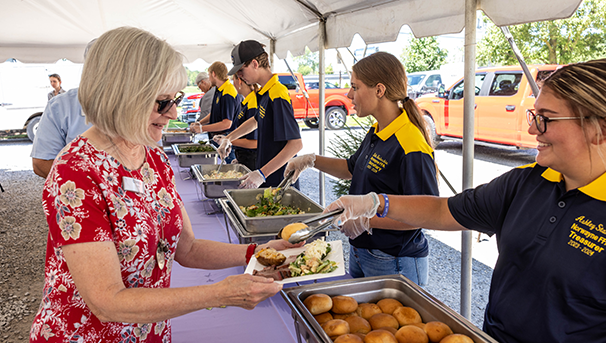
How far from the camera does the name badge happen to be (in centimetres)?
108

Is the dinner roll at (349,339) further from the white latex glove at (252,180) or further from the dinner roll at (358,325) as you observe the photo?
the white latex glove at (252,180)

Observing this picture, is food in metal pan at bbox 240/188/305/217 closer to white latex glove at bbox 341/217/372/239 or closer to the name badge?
white latex glove at bbox 341/217/372/239

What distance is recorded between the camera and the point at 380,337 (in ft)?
3.46

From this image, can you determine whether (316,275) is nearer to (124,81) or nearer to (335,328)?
(335,328)

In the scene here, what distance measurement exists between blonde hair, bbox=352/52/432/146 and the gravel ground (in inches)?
74.1

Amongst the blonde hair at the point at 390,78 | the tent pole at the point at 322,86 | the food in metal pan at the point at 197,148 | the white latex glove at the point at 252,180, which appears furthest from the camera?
the food in metal pan at the point at 197,148

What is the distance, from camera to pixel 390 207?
153cm

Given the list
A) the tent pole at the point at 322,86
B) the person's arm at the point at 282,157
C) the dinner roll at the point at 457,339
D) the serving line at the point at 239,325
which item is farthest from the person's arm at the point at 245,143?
the dinner roll at the point at 457,339

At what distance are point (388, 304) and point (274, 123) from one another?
1.95m

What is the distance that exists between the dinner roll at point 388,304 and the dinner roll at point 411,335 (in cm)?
15

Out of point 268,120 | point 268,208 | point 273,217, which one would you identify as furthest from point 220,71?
point 273,217

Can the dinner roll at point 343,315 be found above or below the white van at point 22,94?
below

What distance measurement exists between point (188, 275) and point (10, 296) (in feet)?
6.33

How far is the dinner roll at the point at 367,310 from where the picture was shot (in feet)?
4.11
